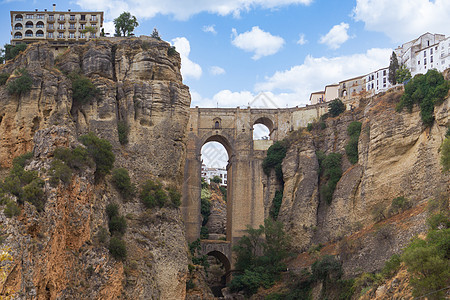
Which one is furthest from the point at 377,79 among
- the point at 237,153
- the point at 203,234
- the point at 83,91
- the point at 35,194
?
the point at 35,194

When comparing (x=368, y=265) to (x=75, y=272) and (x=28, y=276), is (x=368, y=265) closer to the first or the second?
(x=75, y=272)

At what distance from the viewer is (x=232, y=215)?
205 feet

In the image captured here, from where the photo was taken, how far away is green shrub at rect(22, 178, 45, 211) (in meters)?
32.6

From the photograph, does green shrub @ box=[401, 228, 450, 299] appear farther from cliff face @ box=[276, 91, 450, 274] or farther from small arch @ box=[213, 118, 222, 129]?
small arch @ box=[213, 118, 222, 129]

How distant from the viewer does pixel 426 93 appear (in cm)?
4834

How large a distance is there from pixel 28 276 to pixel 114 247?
32.9 ft

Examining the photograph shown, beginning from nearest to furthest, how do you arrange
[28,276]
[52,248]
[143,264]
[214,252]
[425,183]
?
[28,276]
[52,248]
[143,264]
[425,183]
[214,252]

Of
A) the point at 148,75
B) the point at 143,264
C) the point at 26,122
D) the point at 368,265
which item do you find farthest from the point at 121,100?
the point at 368,265

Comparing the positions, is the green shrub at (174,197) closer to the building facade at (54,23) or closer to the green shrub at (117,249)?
the green shrub at (117,249)

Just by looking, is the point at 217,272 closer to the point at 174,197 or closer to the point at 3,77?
the point at 174,197

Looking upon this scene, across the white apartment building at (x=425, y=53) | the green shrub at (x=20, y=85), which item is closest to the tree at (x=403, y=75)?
the white apartment building at (x=425, y=53)

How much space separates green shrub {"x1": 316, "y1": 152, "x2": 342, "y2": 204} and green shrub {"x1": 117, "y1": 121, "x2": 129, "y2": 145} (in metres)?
17.9

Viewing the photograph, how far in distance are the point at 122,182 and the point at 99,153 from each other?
3.54 m

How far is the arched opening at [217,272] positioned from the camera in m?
61.8
